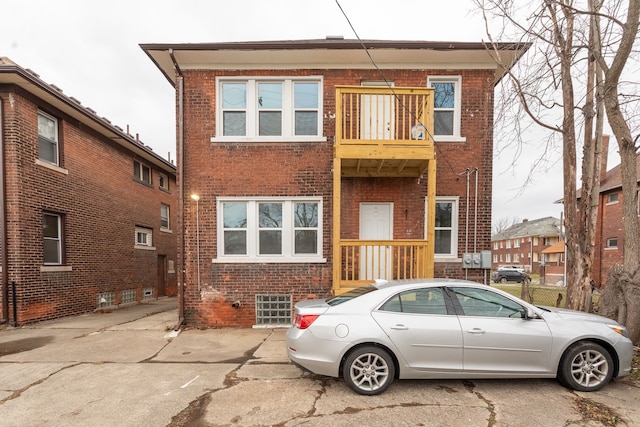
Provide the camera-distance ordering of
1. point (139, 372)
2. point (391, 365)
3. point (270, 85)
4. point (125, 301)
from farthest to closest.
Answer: point (125, 301) < point (270, 85) < point (139, 372) < point (391, 365)

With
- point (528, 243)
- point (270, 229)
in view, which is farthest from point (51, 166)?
point (528, 243)

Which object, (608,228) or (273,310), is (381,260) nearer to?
(273,310)

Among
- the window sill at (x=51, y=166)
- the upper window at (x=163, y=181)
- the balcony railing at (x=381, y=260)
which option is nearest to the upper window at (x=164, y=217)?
the upper window at (x=163, y=181)

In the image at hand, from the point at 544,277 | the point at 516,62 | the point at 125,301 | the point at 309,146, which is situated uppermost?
the point at 516,62

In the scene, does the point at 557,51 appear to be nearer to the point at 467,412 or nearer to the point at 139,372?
the point at 467,412

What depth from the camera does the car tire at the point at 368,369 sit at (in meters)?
3.75

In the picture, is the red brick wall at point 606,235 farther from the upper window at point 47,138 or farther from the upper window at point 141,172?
the upper window at point 47,138

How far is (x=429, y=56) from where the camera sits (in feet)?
23.5

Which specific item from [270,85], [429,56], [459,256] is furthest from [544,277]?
[270,85]

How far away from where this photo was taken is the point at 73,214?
30.6 ft

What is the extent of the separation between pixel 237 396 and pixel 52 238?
27.5 feet

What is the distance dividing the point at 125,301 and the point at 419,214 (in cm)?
1129

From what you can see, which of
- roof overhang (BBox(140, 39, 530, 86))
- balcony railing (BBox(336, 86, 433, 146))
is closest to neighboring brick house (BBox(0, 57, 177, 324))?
roof overhang (BBox(140, 39, 530, 86))

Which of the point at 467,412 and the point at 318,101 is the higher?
the point at 318,101
